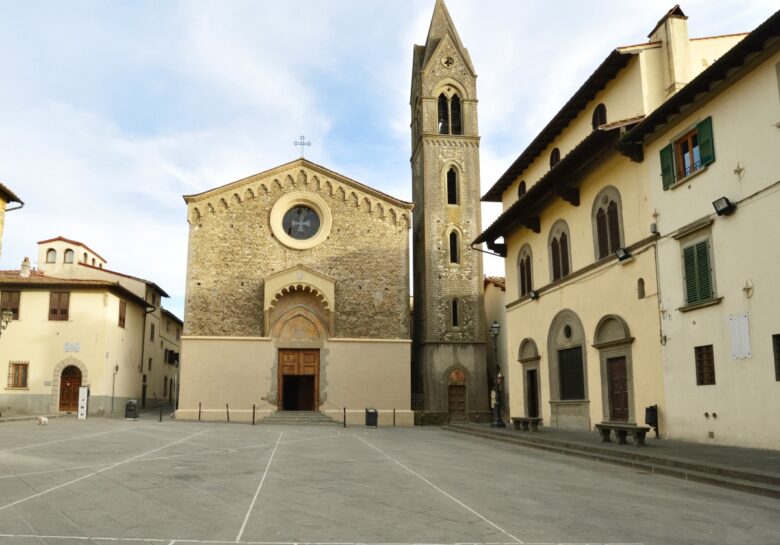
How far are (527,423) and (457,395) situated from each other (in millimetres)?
13445

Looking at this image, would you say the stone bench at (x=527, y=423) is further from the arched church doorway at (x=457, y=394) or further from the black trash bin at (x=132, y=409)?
the black trash bin at (x=132, y=409)

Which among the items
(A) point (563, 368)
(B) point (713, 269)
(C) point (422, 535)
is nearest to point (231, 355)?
(A) point (563, 368)

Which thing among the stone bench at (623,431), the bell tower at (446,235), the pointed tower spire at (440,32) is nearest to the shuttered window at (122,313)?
the bell tower at (446,235)

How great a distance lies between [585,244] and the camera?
21141 millimetres

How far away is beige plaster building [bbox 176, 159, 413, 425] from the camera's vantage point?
32406 mm

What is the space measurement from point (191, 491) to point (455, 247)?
92.2ft

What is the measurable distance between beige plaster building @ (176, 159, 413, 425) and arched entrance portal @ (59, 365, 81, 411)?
7.05 m

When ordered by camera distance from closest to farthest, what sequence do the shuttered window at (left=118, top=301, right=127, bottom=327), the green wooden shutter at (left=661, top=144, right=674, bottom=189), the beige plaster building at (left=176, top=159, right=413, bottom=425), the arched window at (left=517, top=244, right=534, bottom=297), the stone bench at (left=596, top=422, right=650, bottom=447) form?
the stone bench at (left=596, top=422, right=650, bottom=447) → the green wooden shutter at (left=661, top=144, right=674, bottom=189) → the arched window at (left=517, top=244, right=534, bottom=297) → the beige plaster building at (left=176, top=159, right=413, bottom=425) → the shuttered window at (left=118, top=301, right=127, bottom=327)

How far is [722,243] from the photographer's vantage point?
14.6 metres

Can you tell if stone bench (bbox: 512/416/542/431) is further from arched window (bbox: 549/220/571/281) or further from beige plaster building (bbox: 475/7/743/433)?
arched window (bbox: 549/220/571/281)

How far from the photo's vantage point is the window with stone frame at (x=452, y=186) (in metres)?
37.1

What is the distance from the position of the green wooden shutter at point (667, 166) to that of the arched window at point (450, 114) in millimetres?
22277

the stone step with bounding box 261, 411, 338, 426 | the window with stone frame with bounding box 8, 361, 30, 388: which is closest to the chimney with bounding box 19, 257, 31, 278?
the window with stone frame with bounding box 8, 361, 30, 388

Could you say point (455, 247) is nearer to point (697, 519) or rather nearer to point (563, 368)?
point (563, 368)
